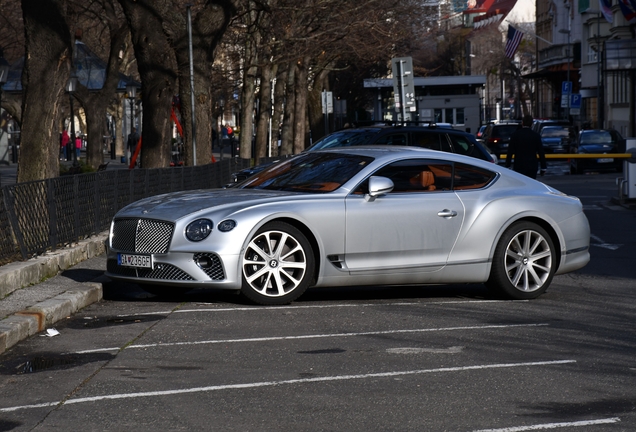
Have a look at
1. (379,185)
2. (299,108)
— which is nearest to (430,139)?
(379,185)

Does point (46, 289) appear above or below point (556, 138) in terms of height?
below

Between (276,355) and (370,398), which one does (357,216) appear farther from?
(370,398)

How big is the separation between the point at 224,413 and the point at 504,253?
5.48m

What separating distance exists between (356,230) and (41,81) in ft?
22.0

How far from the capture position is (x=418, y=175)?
36.3ft

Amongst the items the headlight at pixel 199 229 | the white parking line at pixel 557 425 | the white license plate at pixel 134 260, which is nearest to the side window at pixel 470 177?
the headlight at pixel 199 229

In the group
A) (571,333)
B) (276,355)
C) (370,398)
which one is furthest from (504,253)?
(370,398)

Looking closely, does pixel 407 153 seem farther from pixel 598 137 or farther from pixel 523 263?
pixel 598 137

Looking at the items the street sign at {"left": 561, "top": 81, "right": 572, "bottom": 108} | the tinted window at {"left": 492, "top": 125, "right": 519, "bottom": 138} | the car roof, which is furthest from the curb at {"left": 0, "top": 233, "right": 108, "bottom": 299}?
the street sign at {"left": 561, "top": 81, "right": 572, "bottom": 108}

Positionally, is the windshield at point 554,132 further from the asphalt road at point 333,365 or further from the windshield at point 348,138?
the asphalt road at point 333,365

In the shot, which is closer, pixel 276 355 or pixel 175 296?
pixel 276 355

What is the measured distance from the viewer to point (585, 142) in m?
43.4

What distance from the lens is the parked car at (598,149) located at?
41906 mm

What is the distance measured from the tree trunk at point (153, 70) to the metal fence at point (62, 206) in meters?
4.31
